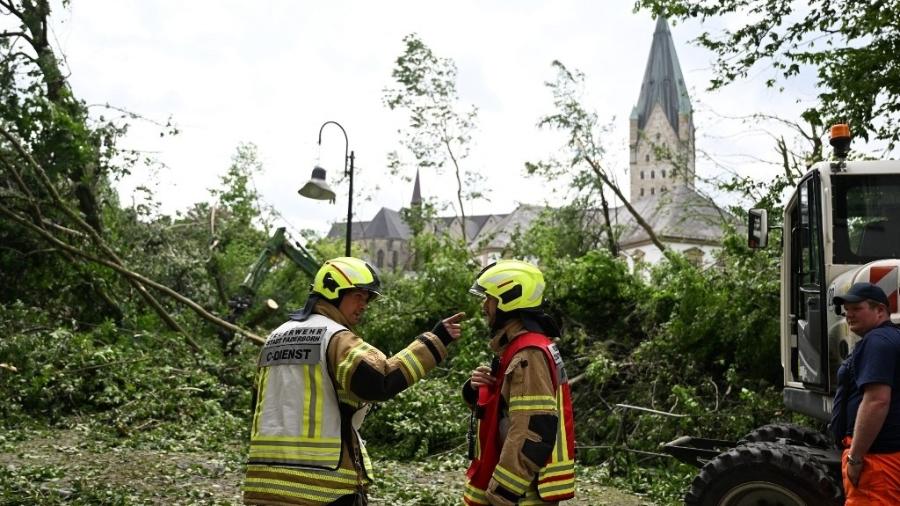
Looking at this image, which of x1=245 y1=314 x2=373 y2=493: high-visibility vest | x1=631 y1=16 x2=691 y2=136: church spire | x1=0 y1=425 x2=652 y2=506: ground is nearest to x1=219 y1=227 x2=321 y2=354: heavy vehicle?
x1=0 y1=425 x2=652 y2=506: ground

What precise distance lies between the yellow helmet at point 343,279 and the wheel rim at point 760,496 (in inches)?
105

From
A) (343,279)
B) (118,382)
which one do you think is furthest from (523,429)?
(118,382)

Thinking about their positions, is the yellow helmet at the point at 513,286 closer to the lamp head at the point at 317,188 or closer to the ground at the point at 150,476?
the ground at the point at 150,476

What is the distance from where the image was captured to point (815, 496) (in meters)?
4.74

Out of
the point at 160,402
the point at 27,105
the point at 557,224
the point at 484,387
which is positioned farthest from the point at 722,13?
the point at 557,224

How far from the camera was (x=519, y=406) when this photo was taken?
3295 mm

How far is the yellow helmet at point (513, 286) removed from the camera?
3537 millimetres

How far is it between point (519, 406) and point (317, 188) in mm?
8740

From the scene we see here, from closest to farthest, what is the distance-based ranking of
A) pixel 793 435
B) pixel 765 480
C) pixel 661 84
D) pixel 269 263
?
pixel 765 480
pixel 793 435
pixel 269 263
pixel 661 84

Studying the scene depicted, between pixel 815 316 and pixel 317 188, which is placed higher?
pixel 317 188

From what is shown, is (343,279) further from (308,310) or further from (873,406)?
(873,406)

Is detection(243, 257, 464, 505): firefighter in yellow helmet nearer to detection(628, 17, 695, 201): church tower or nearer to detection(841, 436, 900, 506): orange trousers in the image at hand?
detection(841, 436, 900, 506): orange trousers

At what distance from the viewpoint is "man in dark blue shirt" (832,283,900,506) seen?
12.1 ft

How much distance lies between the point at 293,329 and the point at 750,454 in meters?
2.95
